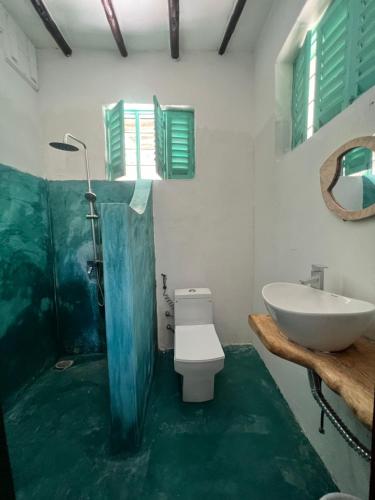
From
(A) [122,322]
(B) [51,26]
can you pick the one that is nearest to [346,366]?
(A) [122,322]

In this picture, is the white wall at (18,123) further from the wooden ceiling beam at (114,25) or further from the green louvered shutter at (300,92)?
the green louvered shutter at (300,92)

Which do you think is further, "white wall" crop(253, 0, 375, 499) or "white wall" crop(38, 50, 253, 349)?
"white wall" crop(38, 50, 253, 349)

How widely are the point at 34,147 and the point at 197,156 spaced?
146 cm

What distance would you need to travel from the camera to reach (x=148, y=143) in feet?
7.47

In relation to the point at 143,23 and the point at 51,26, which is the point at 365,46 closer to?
the point at 143,23

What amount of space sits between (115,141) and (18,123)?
0.75 meters

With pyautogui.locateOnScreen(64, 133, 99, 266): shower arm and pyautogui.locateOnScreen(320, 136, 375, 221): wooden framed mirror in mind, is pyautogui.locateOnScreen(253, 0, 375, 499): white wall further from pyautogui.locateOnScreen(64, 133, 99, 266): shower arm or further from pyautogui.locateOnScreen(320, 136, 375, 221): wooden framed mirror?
pyautogui.locateOnScreen(64, 133, 99, 266): shower arm

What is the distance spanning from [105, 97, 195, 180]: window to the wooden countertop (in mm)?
1751

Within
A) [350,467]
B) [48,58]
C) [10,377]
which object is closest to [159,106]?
[48,58]

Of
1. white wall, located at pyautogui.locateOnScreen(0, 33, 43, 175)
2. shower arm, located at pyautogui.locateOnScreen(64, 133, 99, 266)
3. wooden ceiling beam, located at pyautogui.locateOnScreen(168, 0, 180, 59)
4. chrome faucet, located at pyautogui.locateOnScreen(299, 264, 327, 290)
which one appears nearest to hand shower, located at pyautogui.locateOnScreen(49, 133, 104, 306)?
shower arm, located at pyautogui.locateOnScreen(64, 133, 99, 266)

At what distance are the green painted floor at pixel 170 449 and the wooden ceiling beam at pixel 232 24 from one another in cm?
282

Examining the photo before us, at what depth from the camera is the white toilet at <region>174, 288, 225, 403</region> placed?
148 cm

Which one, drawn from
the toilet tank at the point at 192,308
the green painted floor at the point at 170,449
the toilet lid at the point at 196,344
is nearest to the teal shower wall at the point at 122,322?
the green painted floor at the point at 170,449

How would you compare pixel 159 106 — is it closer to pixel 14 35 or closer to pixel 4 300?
pixel 14 35
